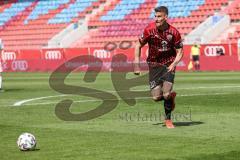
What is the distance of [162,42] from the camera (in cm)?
1211

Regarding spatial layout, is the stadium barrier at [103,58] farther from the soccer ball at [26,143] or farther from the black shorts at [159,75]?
the soccer ball at [26,143]

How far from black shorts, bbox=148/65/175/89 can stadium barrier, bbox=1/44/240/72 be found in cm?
2498

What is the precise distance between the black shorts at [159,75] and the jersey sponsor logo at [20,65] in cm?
3538

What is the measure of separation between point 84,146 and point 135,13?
137 feet

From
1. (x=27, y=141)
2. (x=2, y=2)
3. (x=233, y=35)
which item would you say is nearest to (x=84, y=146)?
(x=27, y=141)

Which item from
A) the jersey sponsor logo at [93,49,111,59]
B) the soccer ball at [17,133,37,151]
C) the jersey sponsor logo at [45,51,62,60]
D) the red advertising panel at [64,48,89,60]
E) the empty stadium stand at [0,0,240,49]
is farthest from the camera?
the jersey sponsor logo at [45,51,62,60]

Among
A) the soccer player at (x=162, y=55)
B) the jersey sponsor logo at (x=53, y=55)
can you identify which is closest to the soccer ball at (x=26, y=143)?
the soccer player at (x=162, y=55)

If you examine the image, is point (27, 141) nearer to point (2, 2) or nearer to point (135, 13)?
point (135, 13)

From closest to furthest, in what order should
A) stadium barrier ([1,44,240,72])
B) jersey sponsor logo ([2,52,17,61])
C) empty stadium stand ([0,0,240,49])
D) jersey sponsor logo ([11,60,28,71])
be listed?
stadium barrier ([1,44,240,72]) → empty stadium stand ([0,0,240,49]) → jersey sponsor logo ([11,60,28,71]) → jersey sponsor logo ([2,52,17,61])

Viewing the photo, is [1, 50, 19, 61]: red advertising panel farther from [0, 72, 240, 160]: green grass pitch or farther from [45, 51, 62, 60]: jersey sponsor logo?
[0, 72, 240, 160]: green grass pitch

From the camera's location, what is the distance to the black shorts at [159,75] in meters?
12.2

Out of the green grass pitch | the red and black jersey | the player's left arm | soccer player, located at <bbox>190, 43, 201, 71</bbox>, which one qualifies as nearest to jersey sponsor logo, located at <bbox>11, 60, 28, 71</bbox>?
soccer player, located at <bbox>190, 43, 201, 71</bbox>

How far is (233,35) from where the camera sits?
42.6 meters

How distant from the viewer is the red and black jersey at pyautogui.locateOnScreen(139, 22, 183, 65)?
12055 mm
